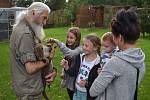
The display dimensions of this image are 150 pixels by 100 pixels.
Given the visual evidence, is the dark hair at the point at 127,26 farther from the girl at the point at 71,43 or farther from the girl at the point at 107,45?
the girl at the point at 71,43

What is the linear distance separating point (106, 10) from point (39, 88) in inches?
1496

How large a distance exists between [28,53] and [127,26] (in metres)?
1.38

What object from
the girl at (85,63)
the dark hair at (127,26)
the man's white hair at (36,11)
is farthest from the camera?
the girl at (85,63)

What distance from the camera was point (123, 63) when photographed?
12.9ft

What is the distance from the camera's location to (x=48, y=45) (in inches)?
213

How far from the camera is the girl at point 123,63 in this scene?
3926 mm

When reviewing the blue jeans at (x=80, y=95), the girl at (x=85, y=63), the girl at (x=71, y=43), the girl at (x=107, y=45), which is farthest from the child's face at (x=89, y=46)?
the girl at (x=71, y=43)

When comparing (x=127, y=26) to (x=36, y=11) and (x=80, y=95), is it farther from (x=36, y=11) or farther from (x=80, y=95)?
(x=80, y=95)

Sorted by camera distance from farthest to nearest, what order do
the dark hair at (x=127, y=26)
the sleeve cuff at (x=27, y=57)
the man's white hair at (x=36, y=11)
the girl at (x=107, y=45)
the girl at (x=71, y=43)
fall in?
the girl at (x=71, y=43)
the girl at (x=107, y=45)
the man's white hair at (x=36, y=11)
the sleeve cuff at (x=27, y=57)
the dark hair at (x=127, y=26)

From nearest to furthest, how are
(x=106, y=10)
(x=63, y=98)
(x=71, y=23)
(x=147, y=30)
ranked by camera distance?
(x=63, y=98), (x=147, y=30), (x=106, y=10), (x=71, y=23)

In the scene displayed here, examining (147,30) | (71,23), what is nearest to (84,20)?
(71,23)

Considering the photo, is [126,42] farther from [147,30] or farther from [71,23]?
[71,23]

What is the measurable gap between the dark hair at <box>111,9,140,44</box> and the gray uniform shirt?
4.08 feet

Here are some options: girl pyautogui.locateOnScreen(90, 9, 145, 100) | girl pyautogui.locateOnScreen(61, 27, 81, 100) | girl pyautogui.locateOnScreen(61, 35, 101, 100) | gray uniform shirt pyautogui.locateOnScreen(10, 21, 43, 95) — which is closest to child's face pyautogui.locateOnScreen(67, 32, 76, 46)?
girl pyautogui.locateOnScreen(61, 27, 81, 100)
